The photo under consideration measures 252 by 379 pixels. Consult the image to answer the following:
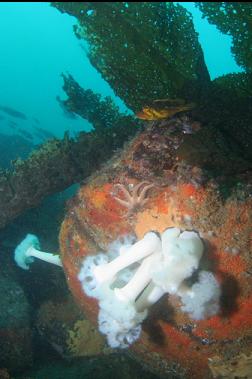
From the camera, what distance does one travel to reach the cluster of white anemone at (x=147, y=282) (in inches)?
111

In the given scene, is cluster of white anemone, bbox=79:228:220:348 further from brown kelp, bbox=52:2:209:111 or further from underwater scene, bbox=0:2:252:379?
brown kelp, bbox=52:2:209:111

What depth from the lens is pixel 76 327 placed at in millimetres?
5398

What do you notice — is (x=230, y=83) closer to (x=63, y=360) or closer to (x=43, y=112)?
(x=63, y=360)

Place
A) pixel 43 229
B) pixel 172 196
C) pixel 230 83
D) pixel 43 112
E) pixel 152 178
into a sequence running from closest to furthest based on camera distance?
pixel 172 196 < pixel 152 178 < pixel 230 83 < pixel 43 229 < pixel 43 112

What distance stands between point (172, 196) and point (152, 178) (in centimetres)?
36

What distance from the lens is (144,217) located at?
11.6 feet

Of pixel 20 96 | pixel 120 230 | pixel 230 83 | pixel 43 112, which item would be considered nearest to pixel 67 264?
pixel 120 230

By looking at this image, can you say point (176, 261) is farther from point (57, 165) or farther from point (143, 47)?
point (143, 47)

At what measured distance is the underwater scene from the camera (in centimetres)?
316

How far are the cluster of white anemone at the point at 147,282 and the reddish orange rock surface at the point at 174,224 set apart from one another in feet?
0.88

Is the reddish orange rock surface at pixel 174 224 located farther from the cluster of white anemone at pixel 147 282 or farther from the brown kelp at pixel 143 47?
the brown kelp at pixel 143 47

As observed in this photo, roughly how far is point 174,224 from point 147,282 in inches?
24.8

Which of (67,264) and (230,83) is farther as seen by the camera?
(230,83)

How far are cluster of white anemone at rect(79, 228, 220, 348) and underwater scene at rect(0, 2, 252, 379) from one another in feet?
0.04
